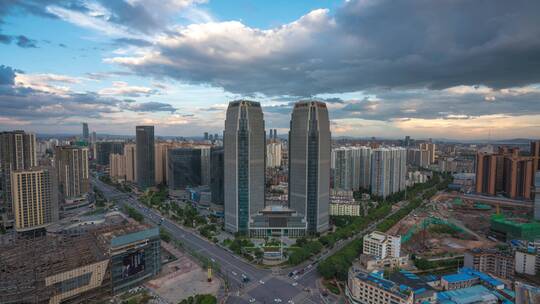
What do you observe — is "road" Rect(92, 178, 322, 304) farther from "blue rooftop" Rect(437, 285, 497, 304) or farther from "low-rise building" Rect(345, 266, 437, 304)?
"blue rooftop" Rect(437, 285, 497, 304)

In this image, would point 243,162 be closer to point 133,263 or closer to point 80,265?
point 133,263

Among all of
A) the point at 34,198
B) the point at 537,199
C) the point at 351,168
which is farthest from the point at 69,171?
the point at 537,199

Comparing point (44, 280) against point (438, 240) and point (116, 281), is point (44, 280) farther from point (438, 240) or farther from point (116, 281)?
point (438, 240)

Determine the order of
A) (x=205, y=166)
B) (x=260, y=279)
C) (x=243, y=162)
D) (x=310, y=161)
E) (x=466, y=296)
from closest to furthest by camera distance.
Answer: (x=466, y=296) < (x=260, y=279) < (x=243, y=162) < (x=310, y=161) < (x=205, y=166)

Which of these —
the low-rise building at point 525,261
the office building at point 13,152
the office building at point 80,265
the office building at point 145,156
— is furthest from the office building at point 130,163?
the low-rise building at point 525,261

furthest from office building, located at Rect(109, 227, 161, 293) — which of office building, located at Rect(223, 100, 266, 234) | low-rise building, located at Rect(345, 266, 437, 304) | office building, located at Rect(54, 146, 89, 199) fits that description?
office building, located at Rect(54, 146, 89, 199)

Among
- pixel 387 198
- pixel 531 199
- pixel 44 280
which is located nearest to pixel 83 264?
pixel 44 280

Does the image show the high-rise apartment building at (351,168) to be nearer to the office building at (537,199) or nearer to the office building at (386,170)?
the office building at (386,170)
